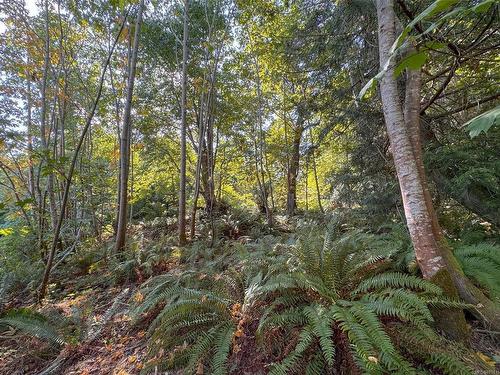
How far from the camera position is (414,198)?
2.08 m

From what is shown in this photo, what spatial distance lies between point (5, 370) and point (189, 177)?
6638 mm

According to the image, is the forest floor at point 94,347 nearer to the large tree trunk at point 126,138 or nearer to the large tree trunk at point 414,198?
the large tree trunk at point 414,198

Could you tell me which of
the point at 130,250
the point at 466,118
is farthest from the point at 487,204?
the point at 130,250

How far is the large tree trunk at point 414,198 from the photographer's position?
76.8 inches

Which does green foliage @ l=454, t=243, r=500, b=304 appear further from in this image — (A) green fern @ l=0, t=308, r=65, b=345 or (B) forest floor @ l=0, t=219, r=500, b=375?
(A) green fern @ l=0, t=308, r=65, b=345

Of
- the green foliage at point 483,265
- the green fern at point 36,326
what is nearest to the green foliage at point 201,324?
the green fern at point 36,326

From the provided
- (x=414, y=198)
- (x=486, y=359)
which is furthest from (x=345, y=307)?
(x=414, y=198)

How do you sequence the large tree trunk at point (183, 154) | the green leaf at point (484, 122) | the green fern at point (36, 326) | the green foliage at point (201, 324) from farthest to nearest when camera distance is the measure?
the large tree trunk at point (183, 154), the green fern at point (36, 326), the green foliage at point (201, 324), the green leaf at point (484, 122)

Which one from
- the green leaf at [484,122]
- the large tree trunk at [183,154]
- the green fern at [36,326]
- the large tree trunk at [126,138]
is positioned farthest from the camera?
the large tree trunk at [183,154]

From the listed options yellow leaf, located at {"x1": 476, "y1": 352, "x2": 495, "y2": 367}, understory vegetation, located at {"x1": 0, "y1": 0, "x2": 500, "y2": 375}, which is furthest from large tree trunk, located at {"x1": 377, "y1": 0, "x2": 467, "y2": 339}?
yellow leaf, located at {"x1": 476, "y1": 352, "x2": 495, "y2": 367}

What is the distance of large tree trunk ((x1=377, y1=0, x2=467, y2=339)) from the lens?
76.8 inches

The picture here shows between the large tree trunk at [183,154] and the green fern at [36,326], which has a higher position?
the large tree trunk at [183,154]

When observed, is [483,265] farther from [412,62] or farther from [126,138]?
[126,138]

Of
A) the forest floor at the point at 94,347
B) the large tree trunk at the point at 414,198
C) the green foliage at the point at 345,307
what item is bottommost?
the forest floor at the point at 94,347
